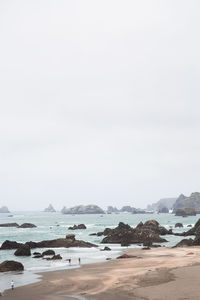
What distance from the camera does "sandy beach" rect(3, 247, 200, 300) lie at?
104 ft

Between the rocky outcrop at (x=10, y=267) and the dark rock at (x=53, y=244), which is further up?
the rocky outcrop at (x=10, y=267)

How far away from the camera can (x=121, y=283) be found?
37031mm

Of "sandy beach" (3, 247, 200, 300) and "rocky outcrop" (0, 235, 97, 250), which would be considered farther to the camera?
"rocky outcrop" (0, 235, 97, 250)

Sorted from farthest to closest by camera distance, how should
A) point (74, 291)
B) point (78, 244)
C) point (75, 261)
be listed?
1. point (78, 244)
2. point (75, 261)
3. point (74, 291)

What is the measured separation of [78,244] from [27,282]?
40356 millimetres

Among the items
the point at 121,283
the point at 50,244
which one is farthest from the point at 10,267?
the point at 50,244

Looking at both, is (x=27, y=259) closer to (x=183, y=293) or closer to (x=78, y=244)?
(x=78, y=244)

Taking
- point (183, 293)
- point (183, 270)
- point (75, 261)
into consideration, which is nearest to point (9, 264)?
point (75, 261)

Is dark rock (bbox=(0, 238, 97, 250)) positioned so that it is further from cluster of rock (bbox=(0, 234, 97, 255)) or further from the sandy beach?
the sandy beach

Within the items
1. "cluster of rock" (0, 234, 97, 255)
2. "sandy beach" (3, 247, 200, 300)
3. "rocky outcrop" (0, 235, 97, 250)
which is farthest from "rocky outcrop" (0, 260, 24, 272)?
"rocky outcrop" (0, 235, 97, 250)

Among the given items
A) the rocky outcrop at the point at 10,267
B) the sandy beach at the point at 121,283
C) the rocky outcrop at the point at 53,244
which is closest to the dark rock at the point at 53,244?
the rocky outcrop at the point at 53,244

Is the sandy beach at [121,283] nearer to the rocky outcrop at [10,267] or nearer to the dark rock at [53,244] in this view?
the rocky outcrop at [10,267]

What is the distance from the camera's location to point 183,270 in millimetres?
42844

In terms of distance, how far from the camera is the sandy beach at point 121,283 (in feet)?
104
